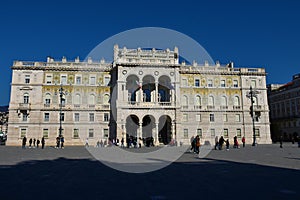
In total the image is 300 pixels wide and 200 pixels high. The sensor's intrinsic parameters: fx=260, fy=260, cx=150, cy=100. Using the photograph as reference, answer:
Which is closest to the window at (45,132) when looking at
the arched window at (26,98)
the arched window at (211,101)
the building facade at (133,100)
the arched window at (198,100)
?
the building facade at (133,100)

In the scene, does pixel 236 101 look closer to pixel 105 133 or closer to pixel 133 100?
pixel 133 100

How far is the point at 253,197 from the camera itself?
667 centimetres

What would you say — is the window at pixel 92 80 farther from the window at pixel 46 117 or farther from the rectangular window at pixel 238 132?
the rectangular window at pixel 238 132

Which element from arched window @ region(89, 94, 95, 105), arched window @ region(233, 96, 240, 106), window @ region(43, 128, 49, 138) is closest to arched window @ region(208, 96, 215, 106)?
arched window @ region(233, 96, 240, 106)

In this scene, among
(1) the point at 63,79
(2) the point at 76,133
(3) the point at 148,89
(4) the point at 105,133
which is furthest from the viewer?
(3) the point at 148,89

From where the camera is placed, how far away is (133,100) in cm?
4747

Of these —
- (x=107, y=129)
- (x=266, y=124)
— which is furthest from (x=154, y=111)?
(x=266, y=124)

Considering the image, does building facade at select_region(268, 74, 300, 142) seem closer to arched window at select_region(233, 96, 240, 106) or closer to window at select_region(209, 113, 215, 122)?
arched window at select_region(233, 96, 240, 106)

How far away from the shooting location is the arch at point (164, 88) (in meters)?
46.7

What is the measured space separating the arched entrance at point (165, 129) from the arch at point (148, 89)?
13.3ft

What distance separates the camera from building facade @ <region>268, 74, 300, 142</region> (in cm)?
6019

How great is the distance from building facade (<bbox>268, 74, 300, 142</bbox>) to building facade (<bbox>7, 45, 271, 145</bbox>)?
13.9 meters

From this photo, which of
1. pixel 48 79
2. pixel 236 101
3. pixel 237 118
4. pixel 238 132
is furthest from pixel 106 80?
pixel 238 132

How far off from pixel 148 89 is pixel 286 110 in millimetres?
37376
